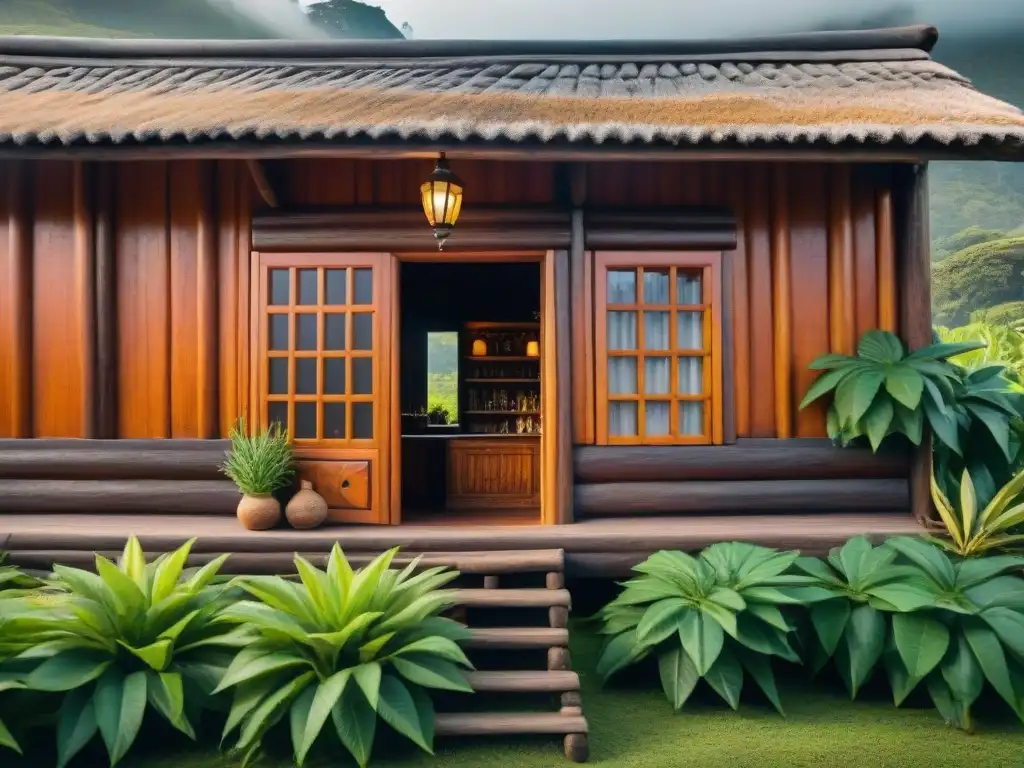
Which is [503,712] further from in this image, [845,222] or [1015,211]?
[1015,211]

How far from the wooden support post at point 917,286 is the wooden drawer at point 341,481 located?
422cm

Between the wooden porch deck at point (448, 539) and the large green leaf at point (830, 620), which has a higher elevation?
the wooden porch deck at point (448, 539)

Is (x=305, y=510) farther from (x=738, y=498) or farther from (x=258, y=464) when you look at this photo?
(x=738, y=498)

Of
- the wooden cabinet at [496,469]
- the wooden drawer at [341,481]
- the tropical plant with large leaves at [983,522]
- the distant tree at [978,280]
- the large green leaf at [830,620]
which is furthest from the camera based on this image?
the distant tree at [978,280]

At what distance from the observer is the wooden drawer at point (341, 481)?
5.36m

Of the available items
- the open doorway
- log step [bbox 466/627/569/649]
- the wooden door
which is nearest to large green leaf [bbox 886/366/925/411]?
log step [bbox 466/627/569/649]

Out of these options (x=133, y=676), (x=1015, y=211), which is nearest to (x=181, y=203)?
(x=133, y=676)

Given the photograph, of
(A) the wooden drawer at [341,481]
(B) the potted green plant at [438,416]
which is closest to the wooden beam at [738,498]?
(A) the wooden drawer at [341,481]

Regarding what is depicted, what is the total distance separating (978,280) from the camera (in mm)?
25703

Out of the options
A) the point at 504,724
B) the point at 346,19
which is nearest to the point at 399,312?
the point at 504,724

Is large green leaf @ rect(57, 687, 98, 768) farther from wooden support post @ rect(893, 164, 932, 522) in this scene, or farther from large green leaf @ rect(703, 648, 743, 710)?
wooden support post @ rect(893, 164, 932, 522)

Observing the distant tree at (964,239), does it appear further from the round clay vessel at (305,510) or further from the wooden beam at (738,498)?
the round clay vessel at (305,510)

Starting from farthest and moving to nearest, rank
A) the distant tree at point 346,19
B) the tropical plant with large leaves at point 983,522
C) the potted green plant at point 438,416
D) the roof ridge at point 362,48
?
the distant tree at point 346,19 → the potted green plant at point 438,416 → the roof ridge at point 362,48 → the tropical plant with large leaves at point 983,522

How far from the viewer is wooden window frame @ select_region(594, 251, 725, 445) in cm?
548
